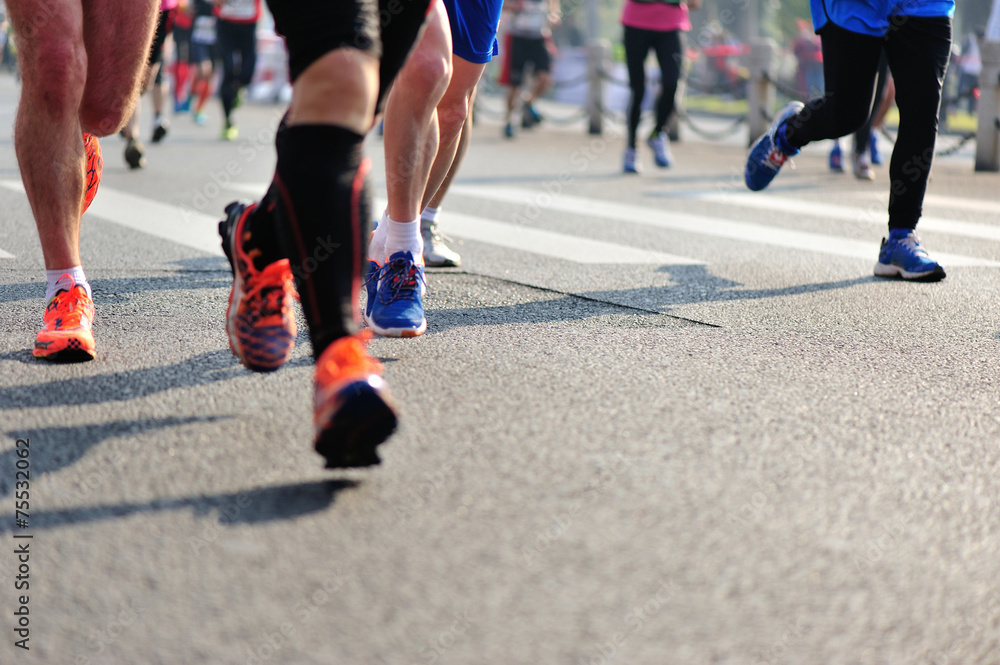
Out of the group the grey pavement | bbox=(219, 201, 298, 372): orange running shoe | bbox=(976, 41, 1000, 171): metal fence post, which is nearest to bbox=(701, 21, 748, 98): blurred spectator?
bbox=(976, 41, 1000, 171): metal fence post

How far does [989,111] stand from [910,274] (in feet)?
17.9

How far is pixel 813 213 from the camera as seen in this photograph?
6266 millimetres

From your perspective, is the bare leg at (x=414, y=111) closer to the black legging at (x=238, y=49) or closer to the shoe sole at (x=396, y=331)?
the shoe sole at (x=396, y=331)

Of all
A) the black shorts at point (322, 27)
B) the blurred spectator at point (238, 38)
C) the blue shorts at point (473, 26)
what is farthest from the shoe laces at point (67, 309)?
the blurred spectator at point (238, 38)

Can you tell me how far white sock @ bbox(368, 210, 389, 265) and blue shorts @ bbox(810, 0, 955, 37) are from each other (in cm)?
183

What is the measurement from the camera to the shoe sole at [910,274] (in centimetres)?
417

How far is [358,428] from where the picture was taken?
1755 millimetres

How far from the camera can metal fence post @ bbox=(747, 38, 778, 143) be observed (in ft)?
37.5

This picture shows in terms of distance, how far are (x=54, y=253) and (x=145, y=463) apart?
3.58 feet

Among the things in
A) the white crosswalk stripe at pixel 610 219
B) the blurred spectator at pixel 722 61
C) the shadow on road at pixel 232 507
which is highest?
the shadow on road at pixel 232 507

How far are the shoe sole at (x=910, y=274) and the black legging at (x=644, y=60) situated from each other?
450 cm

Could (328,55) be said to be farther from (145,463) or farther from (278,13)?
(145,463)

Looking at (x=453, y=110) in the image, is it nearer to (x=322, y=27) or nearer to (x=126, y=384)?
(x=126, y=384)

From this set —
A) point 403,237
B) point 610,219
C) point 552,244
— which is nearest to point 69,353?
point 403,237
